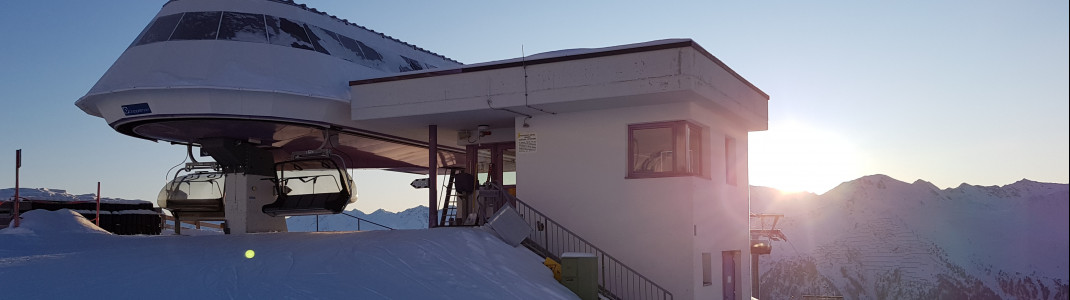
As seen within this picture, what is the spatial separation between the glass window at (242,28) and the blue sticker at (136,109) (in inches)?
A: 91.5

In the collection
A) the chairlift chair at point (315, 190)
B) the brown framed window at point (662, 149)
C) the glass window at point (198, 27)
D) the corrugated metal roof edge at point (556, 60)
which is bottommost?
the chairlift chair at point (315, 190)

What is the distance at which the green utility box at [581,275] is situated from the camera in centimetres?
1458

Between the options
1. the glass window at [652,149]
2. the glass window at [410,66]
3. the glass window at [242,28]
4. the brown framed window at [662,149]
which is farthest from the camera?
the glass window at [410,66]

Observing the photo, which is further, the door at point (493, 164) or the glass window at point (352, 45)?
the door at point (493, 164)

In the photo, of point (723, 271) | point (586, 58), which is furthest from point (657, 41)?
point (723, 271)

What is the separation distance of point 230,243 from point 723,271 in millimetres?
11096

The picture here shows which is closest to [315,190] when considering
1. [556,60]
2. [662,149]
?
[556,60]

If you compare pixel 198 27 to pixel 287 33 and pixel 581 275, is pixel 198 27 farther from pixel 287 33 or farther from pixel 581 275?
pixel 581 275

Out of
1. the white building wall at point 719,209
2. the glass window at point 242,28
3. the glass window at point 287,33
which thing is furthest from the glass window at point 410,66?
the white building wall at point 719,209

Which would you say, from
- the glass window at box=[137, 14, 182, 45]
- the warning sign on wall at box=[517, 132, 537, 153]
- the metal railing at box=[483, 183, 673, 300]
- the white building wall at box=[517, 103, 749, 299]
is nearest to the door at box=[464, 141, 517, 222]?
the warning sign on wall at box=[517, 132, 537, 153]

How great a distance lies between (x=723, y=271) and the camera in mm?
20047

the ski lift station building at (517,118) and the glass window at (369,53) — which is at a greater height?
Answer: the glass window at (369,53)

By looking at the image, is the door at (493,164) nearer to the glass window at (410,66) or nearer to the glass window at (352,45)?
the glass window at (410,66)

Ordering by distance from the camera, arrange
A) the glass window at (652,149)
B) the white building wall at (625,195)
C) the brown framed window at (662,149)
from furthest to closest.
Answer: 1. the glass window at (652,149)
2. the brown framed window at (662,149)
3. the white building wall at (625,195)
